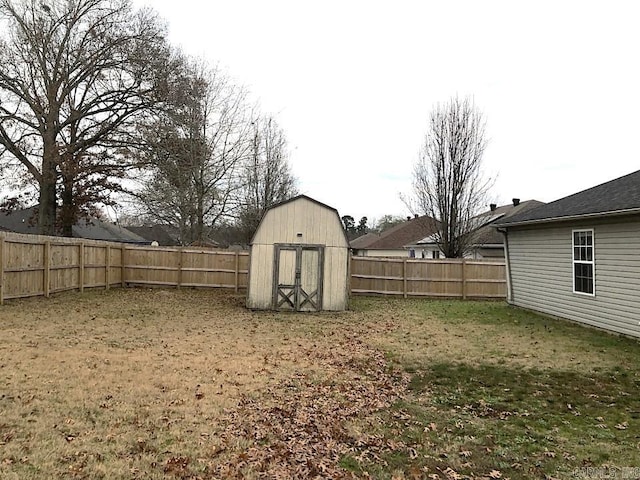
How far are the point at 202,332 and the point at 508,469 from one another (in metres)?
7.34

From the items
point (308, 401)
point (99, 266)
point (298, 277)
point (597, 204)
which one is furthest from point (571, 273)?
point (99, 266)

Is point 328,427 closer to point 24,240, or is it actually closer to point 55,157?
point 24,240

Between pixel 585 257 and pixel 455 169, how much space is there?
9.16 metres

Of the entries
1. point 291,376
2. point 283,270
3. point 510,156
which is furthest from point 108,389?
point 510,156

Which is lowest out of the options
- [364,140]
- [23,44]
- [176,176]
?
[176,176]

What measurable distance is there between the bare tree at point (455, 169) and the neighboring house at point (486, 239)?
3.10 ft

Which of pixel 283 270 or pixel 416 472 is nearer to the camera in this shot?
pixel 416 472

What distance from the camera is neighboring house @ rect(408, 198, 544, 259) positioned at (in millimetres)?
21297

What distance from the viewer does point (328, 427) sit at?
4.62 meters

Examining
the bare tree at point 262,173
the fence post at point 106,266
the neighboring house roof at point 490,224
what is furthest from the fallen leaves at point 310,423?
the bare tree at point 262,173

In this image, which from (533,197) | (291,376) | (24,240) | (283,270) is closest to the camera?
(291,376)

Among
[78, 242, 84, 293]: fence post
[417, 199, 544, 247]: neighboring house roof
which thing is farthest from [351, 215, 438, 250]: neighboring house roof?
[78, 242, 84, 293]: fence post

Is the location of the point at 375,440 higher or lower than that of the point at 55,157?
lower

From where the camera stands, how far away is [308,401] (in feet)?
17.8
